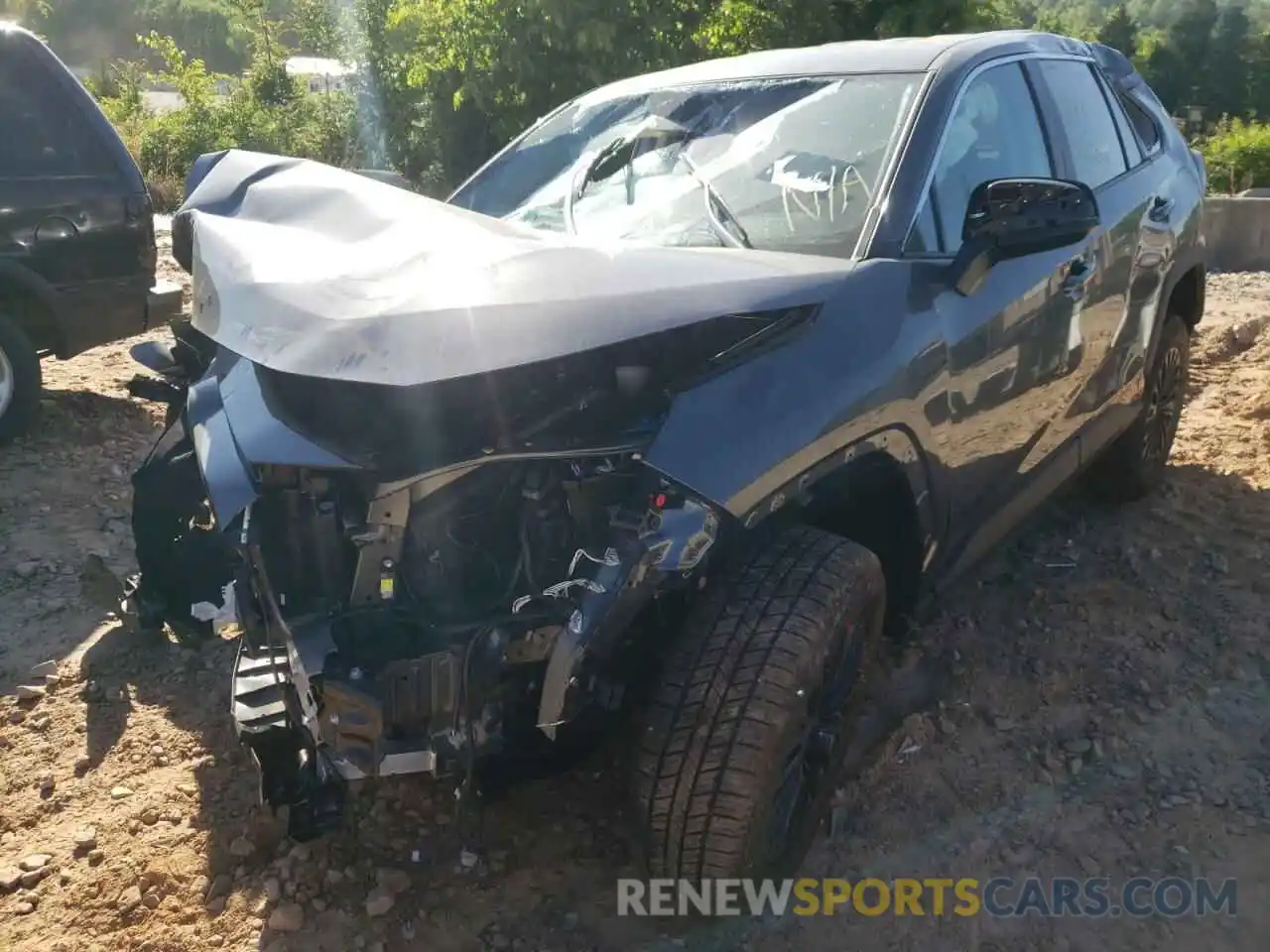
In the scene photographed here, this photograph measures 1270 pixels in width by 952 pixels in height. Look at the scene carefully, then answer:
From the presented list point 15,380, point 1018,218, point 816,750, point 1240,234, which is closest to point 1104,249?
point 1018,218

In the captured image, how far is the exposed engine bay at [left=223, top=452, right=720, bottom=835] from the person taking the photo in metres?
2.02

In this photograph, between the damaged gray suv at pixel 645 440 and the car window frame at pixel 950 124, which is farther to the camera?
the car window frame at pixel 950 124

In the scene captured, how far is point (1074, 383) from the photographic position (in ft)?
11.0

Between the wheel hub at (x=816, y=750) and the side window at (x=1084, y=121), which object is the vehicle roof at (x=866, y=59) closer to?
the side window at (x=1084, y=121)

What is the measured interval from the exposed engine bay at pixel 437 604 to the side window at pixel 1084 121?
2.24 m

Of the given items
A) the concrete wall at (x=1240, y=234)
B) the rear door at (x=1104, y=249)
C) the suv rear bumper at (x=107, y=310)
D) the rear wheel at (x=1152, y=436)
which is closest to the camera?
the rear door at (x=1104, y=249)

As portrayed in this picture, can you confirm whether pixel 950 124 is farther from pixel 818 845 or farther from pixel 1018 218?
pixel 818 845

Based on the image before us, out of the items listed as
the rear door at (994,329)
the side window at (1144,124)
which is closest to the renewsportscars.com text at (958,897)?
the rear door at (994,329)

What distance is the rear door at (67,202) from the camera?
5.11 metres

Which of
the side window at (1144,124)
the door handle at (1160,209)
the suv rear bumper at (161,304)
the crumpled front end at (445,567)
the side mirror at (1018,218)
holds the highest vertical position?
the side window at (1144,124)

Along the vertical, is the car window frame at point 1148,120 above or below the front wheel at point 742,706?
above

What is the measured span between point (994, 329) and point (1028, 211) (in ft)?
1.02

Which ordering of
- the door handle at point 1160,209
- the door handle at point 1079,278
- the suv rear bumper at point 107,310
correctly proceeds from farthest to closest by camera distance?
1. the suv rear bumper at point 107,310
2. the door handle at point 1160,209
3. the door handle at point 1079,278

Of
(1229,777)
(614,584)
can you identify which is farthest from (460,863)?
(1229,777)
